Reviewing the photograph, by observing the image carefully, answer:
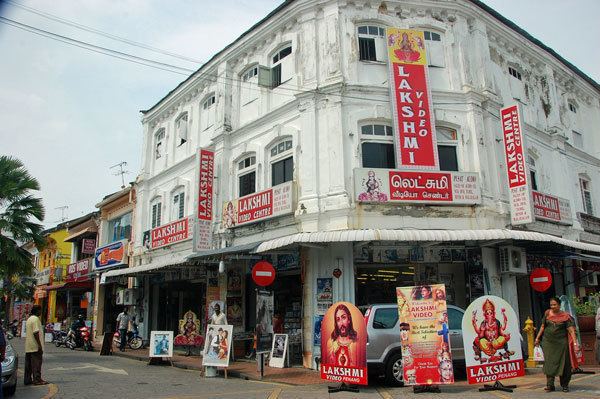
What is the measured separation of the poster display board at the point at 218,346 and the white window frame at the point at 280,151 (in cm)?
501

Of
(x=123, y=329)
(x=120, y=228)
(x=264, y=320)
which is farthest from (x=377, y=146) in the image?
(x=120, y=228)

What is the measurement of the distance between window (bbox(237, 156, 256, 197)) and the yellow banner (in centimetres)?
574

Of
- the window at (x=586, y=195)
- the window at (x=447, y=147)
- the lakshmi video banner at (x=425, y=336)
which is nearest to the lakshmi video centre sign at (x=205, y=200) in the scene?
the window at (x=447, y=147)

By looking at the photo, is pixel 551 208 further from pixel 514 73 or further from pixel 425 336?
pixel 425 336

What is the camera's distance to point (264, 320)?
1473 cm

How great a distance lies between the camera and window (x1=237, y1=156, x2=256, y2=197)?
17.4 m

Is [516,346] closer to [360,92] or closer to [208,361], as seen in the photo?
[208,361]

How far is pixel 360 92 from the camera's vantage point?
1497 centimetres

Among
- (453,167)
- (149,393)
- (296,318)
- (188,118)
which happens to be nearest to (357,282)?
(296,318)

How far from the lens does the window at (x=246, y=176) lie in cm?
1738

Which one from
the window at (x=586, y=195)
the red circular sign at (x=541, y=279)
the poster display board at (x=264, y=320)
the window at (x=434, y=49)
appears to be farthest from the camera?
the window at (x=586, y=195)

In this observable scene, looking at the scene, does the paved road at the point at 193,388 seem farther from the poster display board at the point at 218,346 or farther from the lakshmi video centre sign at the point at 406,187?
the lakshmi video centre sign at the point at 406,187

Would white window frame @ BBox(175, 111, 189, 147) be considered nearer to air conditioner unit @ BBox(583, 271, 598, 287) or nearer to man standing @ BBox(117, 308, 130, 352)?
man standing @ BBox(117, 308, 130, 352)

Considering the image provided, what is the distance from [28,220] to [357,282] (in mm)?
13058
